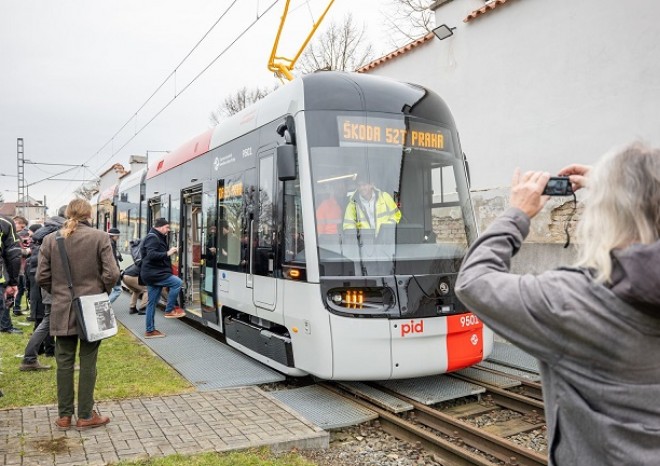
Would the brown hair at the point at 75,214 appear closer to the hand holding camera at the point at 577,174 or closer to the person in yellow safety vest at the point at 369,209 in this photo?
the person in yellow safety vest at the point at 369,209

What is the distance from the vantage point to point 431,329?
5555 mm

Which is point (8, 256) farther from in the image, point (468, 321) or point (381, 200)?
point (468, 321)

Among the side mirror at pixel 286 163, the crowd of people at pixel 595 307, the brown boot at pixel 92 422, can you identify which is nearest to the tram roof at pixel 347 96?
the side mirror at pixel 286 163

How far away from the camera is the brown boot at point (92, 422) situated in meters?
4.71

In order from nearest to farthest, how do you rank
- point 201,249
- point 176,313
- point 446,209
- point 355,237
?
point 355,237 → point 446,209 → point 201,249 → point 176,313

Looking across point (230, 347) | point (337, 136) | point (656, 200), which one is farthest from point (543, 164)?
point (656, 200)

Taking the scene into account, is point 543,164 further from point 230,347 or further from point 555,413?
point 555,413

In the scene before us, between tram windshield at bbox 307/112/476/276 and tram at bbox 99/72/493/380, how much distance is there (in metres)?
0.01

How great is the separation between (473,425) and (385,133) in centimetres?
292

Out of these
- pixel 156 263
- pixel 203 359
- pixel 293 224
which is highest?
Answer: pixel 293 224

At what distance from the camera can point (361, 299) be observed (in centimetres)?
550

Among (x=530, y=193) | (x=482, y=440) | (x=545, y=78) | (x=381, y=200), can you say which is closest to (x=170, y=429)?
(x=482, y=440)

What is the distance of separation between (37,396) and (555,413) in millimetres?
5536

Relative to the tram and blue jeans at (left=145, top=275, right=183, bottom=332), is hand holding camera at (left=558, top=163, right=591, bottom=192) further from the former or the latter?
blue jeans at (left=145, top=275, right=183, bottom=332)
